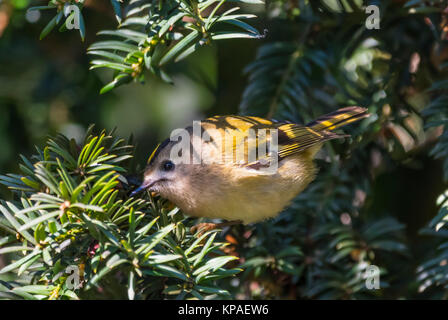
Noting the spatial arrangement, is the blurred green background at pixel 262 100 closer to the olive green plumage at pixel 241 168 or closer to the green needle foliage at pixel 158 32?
the olive green plumage at pixel 241 168

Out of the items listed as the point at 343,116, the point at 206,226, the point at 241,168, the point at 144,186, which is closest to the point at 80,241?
the point at 144,186

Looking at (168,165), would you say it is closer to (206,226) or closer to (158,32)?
(206,226)

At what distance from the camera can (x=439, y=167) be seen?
177cm

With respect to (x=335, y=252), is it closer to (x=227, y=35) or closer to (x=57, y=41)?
(x=227, y=35)

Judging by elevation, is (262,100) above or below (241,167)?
above

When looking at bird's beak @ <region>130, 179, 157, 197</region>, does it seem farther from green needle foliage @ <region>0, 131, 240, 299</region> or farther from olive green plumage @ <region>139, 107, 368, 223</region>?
green needle foliage @ <region>0, 131, 240, 299</region>

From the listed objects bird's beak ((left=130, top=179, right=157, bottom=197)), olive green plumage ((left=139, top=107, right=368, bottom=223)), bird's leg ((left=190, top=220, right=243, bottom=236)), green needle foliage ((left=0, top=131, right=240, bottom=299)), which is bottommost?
green needle foliage ((left=0, top=131, right=240, bottom=299))

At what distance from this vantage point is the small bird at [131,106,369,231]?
1.43m

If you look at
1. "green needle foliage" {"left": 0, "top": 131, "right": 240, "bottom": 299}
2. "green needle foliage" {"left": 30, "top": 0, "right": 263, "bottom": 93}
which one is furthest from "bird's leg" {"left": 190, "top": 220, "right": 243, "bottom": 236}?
"green needle foliage" {"left": 30, "top": 0, "right": 263, "bottom": 93}

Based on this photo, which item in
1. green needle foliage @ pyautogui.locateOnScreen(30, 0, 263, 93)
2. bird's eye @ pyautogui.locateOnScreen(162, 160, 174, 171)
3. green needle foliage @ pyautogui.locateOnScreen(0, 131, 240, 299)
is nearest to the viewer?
green needle foliage @ pyautogui.locateOnScreen(0, 131, 240, 299)

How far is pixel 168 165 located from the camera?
151cm

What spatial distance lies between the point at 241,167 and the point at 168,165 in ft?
0.76

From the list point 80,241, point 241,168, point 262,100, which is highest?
point 262,100

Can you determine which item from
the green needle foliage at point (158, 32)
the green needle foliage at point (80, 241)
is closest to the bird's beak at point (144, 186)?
the green needle foliage at point (80, 241)
